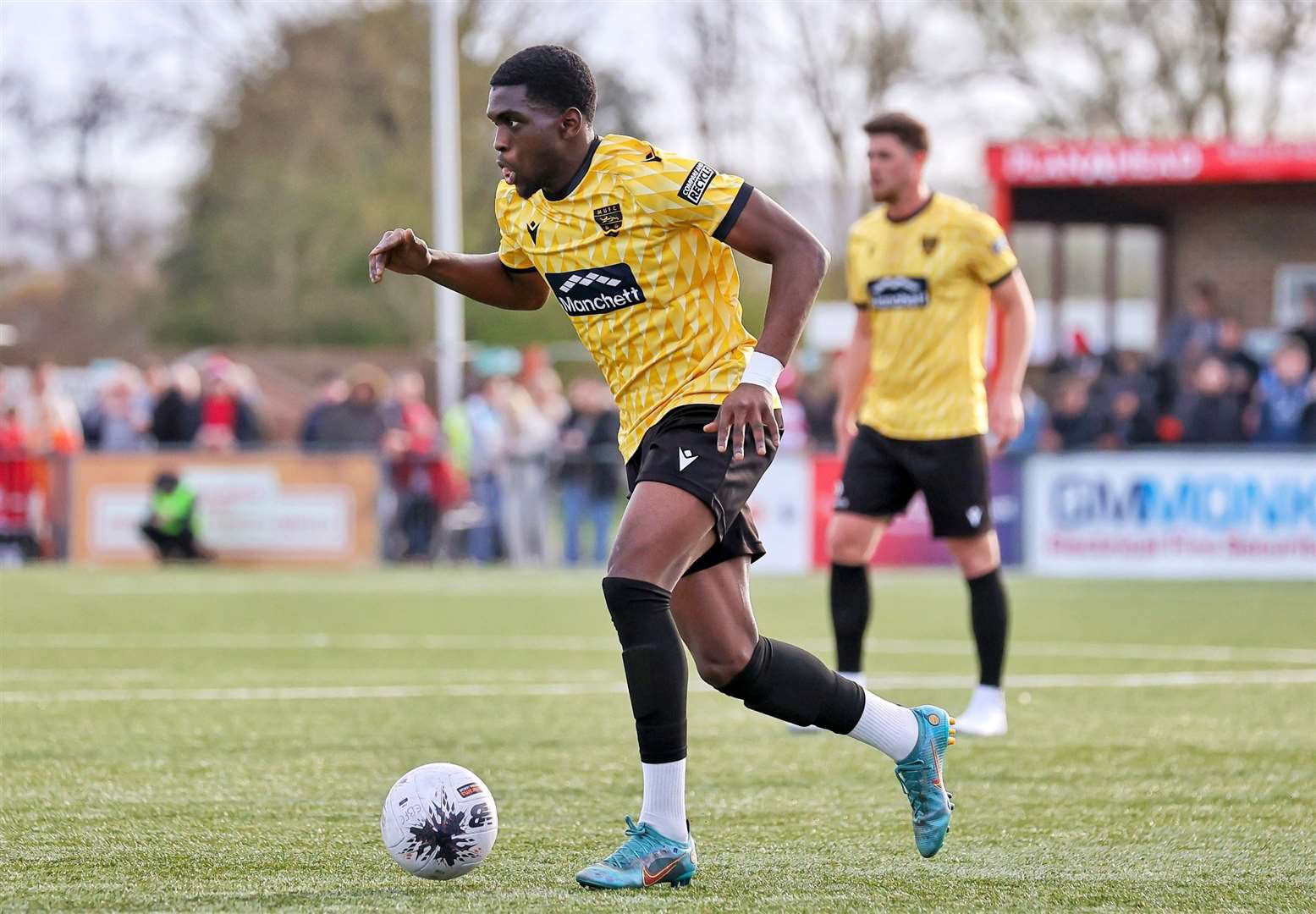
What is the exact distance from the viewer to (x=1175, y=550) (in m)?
16.1

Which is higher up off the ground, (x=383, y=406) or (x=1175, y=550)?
(x=383, y=406)

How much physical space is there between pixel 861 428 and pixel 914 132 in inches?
48.5

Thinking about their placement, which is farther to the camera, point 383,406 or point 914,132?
point 383,406

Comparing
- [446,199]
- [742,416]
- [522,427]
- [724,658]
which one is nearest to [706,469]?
[742,416]

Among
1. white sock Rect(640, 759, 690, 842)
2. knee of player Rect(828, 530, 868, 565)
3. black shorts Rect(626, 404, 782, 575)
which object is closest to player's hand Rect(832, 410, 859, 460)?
knee of player Rect(828, 530, 868, 565)

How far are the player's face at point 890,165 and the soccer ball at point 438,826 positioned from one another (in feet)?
12.3

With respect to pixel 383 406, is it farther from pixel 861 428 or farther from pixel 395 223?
pixel 395 223

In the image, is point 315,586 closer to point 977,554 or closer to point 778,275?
point 977,554

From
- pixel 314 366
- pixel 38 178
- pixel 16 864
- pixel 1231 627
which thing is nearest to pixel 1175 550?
pixel 1231 627

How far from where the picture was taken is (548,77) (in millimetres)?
4516

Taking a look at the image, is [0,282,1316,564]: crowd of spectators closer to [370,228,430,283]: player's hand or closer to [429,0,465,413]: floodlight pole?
[429,0,465,413]: floodlight pole

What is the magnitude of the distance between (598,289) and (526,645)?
6.31m

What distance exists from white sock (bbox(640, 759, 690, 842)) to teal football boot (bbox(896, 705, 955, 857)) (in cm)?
64

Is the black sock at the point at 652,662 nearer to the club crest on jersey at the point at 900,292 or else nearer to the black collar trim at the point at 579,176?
the black collar trim at the point at 579,176
